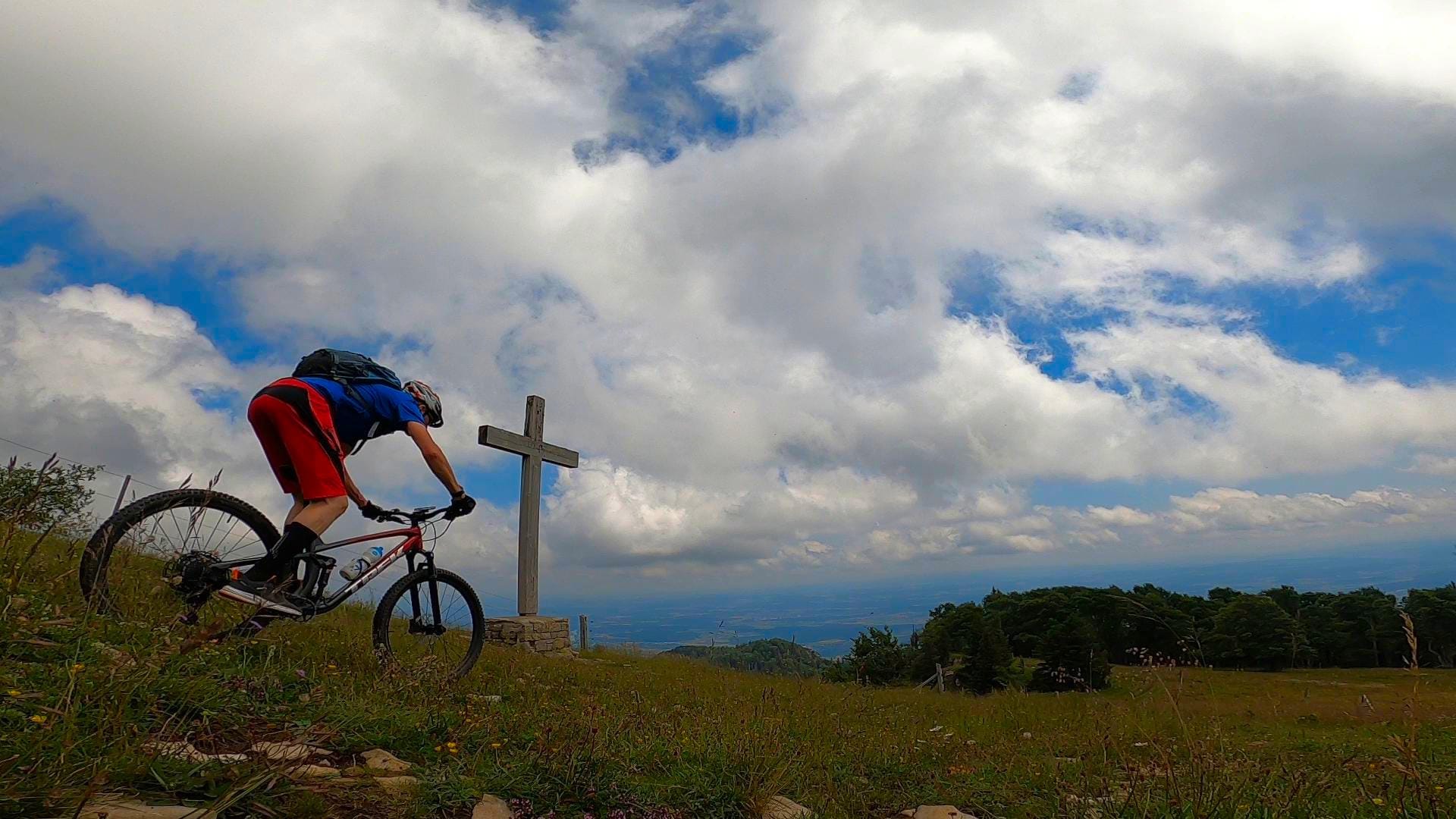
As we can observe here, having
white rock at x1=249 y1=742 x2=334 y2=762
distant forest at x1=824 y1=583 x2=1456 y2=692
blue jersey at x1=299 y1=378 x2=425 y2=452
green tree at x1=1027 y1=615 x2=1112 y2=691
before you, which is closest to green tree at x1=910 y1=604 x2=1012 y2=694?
distant forest at x1=824 y1=583 x2=1456 y2=692

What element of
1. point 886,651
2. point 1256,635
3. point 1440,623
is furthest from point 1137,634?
point 886,651

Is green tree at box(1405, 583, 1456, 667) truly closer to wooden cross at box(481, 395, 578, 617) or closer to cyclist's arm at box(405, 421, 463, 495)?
wooden cross at box(481, 395, 578, 617)

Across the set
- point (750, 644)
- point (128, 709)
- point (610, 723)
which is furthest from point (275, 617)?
point (750, 644)

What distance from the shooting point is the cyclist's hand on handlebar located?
5.89 metres

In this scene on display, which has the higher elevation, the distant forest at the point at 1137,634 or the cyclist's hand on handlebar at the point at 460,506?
the cyclist's hand on handlebar at the point at 460,506

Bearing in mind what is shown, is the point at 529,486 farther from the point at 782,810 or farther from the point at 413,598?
the point at 782,810

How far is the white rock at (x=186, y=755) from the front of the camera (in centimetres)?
266

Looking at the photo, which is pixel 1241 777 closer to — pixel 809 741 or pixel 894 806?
pixel 894 806

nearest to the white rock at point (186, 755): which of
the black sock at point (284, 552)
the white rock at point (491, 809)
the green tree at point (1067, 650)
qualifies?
the white rock at point (491, 809)

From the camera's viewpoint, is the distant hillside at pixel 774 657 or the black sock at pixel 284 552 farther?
the distant hillside at pixel 774 657

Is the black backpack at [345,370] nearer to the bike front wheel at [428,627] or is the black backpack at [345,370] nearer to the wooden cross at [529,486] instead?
the bike front wheel at [428,627]

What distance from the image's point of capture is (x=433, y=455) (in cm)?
552

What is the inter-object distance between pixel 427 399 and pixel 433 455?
0.49 meters

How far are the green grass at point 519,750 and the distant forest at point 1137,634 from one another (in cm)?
2227
